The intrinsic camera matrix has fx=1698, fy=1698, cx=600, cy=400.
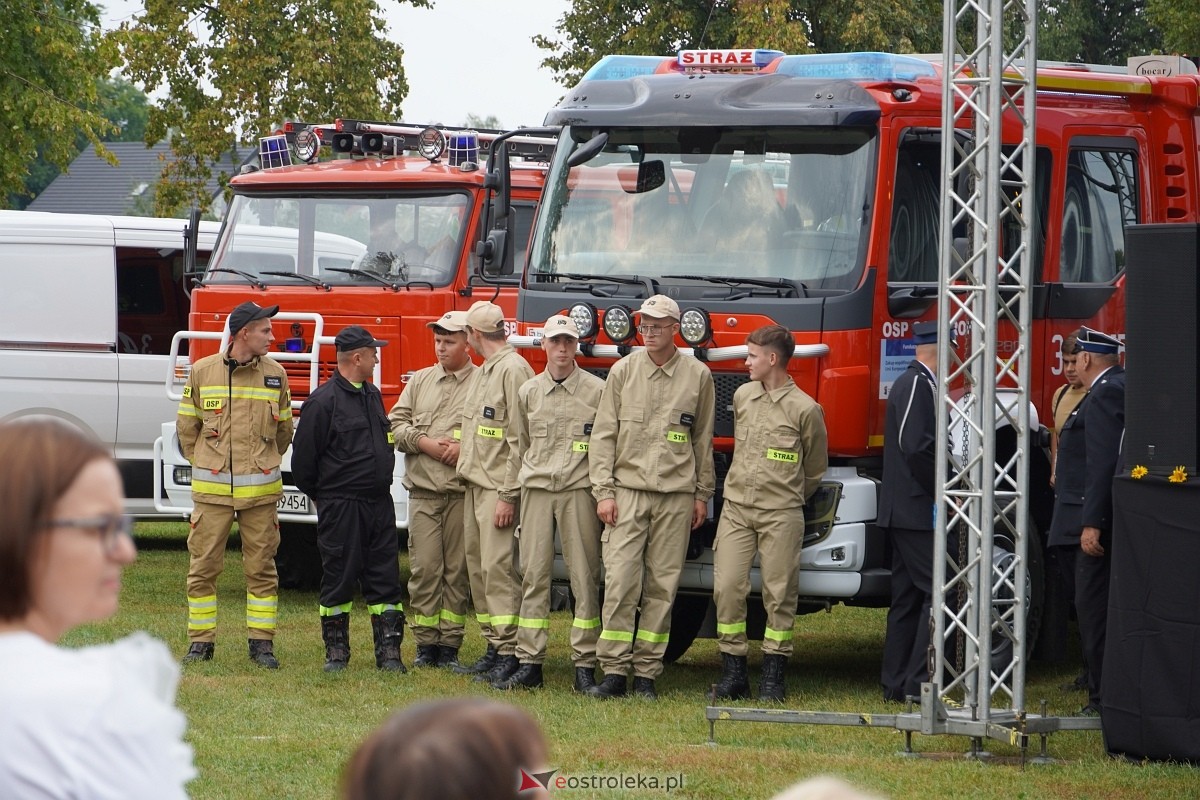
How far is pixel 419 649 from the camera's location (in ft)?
31.5

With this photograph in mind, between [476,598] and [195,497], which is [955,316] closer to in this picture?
[476,598]

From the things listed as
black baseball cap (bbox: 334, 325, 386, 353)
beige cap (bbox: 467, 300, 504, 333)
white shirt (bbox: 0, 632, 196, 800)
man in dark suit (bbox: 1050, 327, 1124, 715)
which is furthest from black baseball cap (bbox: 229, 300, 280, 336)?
white shirt (bbox: 0, 632, 196, 800)

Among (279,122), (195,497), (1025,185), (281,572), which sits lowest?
(281,572)

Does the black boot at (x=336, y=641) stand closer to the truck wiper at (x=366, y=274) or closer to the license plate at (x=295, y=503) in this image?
the license plate at (x=295, y=503)

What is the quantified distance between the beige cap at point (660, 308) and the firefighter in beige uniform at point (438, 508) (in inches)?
56.9

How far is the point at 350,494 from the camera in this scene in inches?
365

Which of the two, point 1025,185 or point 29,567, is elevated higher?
point 1025,185

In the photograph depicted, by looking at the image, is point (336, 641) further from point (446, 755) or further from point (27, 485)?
point (446, 755)

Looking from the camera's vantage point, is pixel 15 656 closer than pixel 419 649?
Yes

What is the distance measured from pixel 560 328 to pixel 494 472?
982 millimetres

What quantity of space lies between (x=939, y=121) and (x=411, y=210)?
4345 millimetres

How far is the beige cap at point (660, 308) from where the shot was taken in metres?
8.40

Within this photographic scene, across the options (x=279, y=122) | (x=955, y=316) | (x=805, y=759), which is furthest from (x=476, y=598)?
(x=279, y=122)

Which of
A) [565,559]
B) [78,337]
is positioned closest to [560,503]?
[565,559]
